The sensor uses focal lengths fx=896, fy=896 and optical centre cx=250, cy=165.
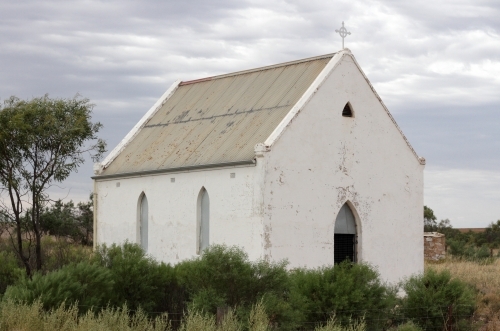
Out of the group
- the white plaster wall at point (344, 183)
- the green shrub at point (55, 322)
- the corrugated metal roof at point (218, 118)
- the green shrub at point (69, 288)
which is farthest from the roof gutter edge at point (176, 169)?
the green shrub at point (55, 322)

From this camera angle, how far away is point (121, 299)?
2231 cm

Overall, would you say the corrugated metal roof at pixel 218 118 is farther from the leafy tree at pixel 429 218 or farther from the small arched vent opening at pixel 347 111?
the leafy tree at pixel 429 218

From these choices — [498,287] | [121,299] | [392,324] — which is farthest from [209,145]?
[498,287]

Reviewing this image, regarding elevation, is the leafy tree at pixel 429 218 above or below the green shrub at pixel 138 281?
above

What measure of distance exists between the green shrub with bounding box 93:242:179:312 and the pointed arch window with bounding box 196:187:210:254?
293 cm

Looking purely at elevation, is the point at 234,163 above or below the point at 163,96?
below

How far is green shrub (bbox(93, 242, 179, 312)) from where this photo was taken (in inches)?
885

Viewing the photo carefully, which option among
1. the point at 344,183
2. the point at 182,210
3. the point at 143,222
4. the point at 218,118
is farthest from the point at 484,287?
the point at 143,222

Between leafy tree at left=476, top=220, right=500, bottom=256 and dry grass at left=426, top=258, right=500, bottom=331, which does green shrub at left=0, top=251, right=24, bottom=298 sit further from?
leafy tree at left=476, top=220, right=500, bottom=256

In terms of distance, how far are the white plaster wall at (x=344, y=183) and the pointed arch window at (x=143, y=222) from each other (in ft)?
20.7

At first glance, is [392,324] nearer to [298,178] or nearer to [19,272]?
[298,178]

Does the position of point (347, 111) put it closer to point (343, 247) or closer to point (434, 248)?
point (343, 247)

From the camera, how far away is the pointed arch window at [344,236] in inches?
1035

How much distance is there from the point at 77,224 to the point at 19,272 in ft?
83.1
